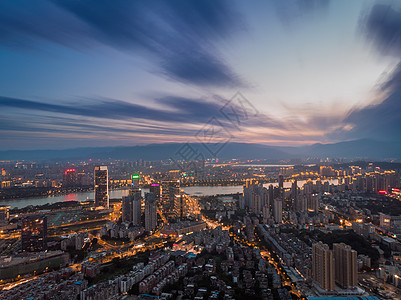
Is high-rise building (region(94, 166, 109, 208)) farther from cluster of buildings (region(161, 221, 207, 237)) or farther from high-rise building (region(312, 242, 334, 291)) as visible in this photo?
high-rise building (region(312, 242, 334, 291))

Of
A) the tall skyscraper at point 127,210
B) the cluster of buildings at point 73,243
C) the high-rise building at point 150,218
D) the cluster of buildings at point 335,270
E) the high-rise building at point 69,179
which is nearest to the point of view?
the cluster of buildings at point 335,270

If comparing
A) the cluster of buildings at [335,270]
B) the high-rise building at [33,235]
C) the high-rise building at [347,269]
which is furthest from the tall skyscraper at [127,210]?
the high-rise building at [347,269]

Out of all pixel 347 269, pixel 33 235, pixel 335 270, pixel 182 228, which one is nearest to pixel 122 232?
pixel 182 228

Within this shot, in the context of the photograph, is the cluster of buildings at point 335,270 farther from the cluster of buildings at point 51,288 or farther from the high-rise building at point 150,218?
the high-rise building at point 150,218

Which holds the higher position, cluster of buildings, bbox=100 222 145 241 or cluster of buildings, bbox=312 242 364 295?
cluster of buildings, bbox=312 242 364 295

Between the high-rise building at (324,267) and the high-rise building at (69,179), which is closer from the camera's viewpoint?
the high-rise building at (324,267)

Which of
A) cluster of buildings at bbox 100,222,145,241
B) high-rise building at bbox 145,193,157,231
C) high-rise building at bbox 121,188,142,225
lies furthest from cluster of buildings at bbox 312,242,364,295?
high-rise building at bbox 121,188,142,225

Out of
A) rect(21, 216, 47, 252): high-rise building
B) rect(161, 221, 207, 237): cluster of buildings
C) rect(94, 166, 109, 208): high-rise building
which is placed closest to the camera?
rect(21, 216, 47, 252): high-rise building

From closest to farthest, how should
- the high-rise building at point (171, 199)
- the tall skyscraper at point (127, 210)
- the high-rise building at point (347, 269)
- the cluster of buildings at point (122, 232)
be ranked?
the high-rise building at point (347, 269) < the cluster of buildings at point (122, 232) < the tall skyscraper at point (127, 210) < the high-rise building at point (171, 199)
